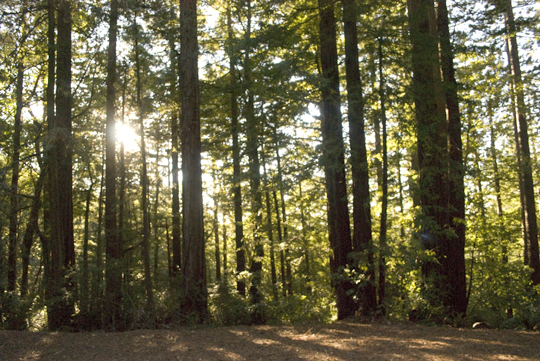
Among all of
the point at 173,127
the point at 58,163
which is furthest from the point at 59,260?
the point at 173,127

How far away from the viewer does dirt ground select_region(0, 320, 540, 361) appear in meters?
5.71

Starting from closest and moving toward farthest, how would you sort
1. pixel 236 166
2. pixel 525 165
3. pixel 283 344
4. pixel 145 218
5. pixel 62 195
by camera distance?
pixel 283 344 < pixel 62 195 < pixel 145 218 < pixel 525 165 < pixel 236 166

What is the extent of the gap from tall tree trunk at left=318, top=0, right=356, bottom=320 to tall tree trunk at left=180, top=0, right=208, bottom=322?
3.15 metres

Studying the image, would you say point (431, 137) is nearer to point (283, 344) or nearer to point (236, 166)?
point (283, 344)

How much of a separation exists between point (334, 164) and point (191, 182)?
3.46m

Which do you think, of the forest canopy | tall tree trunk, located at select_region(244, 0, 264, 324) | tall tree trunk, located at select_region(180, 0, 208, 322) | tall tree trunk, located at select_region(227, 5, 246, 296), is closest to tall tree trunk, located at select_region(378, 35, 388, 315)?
the forest canopy

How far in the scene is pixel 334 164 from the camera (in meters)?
8.73

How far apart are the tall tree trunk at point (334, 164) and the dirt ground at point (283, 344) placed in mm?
1429

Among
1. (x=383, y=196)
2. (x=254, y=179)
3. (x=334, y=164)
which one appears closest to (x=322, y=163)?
(x=334, y=164)

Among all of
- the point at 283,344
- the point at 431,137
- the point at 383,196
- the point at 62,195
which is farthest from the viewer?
the point at 62,195

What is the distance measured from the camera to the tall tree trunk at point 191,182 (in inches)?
355

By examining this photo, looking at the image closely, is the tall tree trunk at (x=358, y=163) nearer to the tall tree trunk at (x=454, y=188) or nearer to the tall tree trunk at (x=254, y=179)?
the tall tree trunk at (x=454, y=188)

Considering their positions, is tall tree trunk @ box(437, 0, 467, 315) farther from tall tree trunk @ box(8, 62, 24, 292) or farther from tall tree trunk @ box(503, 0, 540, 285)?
tall tree trunk @ box(8, 62, 24, 292)

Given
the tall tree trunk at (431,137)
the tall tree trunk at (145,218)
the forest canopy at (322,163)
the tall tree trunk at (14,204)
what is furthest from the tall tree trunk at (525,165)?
the tall tree trunk at (14,204)
